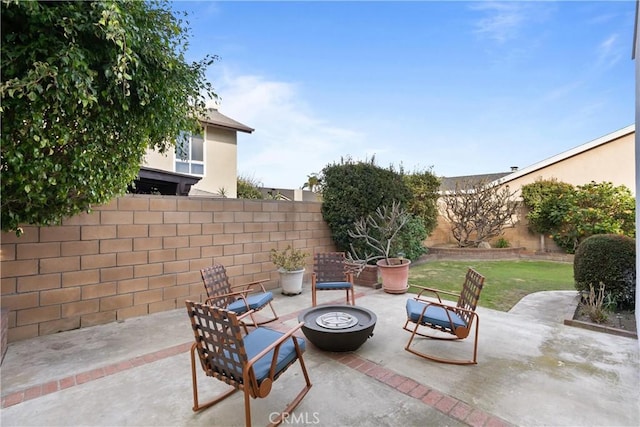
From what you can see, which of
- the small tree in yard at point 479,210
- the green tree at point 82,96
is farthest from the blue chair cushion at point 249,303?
the small tree in yard at point 479,210

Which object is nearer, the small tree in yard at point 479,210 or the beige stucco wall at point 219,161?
the small tree in yard at point 479,210

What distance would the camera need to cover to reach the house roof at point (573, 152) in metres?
12.7

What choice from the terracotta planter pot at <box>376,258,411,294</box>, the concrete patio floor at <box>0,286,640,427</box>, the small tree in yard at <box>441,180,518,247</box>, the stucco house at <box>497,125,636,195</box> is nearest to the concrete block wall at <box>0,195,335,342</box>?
the concrete patio floor at <box>0,286,640,427</box>

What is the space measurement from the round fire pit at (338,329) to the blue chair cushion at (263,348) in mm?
737

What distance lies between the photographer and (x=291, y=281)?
6574 mm

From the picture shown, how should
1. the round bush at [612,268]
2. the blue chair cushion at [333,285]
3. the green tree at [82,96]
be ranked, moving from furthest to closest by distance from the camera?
the blue chair cushion at [333,285] → the round bush at [612,268] → the green tree at [82,96]

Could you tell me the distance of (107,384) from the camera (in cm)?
310

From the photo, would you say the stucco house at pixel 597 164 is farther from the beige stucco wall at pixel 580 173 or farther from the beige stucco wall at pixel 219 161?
the beige stucco wall at pixel 219 161

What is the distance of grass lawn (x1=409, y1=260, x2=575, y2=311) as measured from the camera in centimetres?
659

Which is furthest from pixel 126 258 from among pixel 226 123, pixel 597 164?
pixel 597 164

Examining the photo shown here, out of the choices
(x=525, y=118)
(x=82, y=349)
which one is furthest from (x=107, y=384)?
(x=525, y=118)

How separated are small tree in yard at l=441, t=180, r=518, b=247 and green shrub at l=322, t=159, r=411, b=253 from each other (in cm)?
612

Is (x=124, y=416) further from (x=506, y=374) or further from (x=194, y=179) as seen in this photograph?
(x=194, y=179)

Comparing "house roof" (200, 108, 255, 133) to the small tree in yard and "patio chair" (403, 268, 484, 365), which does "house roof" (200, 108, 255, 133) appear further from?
"patio chair" (403, 268, 484, 365)
